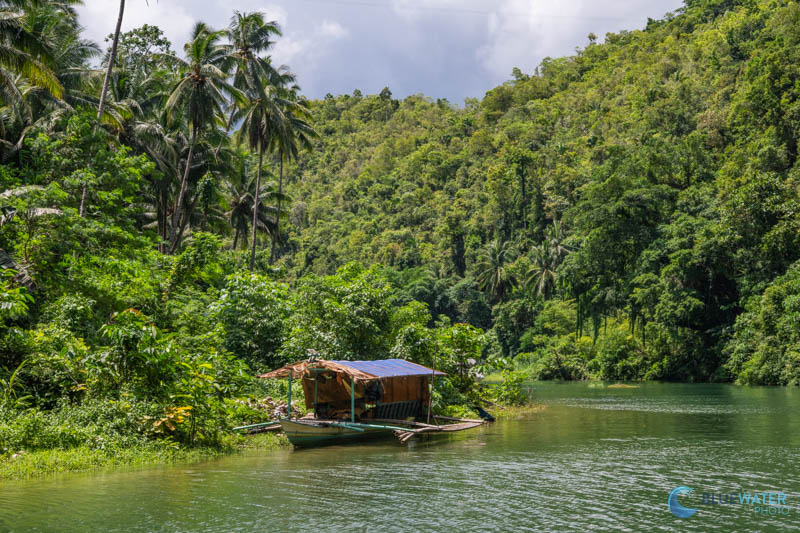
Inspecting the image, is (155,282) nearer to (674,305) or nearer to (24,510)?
(24,510)

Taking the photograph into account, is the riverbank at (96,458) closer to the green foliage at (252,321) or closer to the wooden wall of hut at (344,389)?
the wooden wall of hut at (344,389)

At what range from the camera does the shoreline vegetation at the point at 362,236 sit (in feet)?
54.0

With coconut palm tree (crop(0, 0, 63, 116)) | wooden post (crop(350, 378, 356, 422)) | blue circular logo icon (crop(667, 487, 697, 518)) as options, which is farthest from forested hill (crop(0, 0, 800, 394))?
blue circular logo icon (crop(667, 487, 697, 518))

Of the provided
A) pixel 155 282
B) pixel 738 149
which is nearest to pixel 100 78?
pixel 155 282

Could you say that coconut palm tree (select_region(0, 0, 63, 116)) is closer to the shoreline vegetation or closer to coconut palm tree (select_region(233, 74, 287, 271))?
the shoreline vegetation

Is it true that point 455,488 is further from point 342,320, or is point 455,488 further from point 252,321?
point 252,321

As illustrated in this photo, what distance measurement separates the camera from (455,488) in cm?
1259

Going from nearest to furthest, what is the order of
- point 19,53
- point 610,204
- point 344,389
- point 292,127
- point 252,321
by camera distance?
point 19,53, point 344,389, point 252,321, point 292,127, point 610,204

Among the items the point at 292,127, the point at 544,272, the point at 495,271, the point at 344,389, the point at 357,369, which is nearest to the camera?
the point at 357,369

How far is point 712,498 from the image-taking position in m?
11.5

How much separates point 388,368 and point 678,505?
31.5 feet

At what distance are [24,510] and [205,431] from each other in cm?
604

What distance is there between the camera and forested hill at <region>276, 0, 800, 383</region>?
44.9 metres

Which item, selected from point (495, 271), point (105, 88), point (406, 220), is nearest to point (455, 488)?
point (105, 88)
